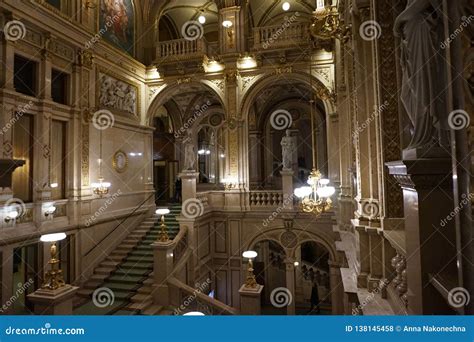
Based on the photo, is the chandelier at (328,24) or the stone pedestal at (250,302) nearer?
the chandelier at (328,24)

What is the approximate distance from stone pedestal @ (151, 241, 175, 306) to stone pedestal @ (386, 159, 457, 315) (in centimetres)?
726

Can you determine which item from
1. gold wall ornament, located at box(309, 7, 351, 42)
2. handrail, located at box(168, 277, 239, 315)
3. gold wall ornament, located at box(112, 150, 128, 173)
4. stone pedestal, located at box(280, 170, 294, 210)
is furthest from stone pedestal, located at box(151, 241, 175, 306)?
gold wall ornament, located at box(309, 7, 351, 42)

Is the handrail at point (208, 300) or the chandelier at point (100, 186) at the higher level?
the chandelier at point (100, 186)

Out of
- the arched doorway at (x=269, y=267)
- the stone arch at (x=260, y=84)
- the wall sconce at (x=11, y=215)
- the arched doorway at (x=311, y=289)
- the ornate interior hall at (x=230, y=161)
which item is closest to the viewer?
the ornate interior hall at (x=230, y=161)

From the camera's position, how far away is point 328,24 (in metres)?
5.81

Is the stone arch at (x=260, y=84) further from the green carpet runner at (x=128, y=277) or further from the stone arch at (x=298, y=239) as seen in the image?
the green carpet runner at (x=128, y=277)

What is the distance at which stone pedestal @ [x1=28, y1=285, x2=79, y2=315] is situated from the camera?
5199 mm

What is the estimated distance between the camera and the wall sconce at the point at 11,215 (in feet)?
25.3

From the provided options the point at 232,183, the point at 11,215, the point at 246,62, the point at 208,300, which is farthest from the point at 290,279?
the point at 11,215

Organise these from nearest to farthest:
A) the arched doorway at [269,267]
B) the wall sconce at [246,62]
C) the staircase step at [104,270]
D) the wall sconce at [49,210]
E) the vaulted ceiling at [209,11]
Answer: the wall sconce at [49,210] → the staircase step at [104,270] → the wall sconce at [246,62] → the vaulted ceiling at [209,11] → the arched doorway at [269,267]

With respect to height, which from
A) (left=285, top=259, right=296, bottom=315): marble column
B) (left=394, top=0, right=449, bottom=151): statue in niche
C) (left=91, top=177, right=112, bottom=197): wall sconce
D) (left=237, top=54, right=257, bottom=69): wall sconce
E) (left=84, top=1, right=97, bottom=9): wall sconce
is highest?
(left=84, top=1, right=97, bottom=9): wall sconce

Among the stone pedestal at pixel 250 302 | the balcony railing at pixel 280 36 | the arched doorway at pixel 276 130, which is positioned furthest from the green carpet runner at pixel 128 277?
the balcony railing at pixel 280 36

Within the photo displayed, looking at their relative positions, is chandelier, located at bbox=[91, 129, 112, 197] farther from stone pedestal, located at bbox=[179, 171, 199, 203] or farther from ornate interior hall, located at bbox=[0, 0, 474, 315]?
stone pedestal, located at bbox=[179, 171, 199, 203]

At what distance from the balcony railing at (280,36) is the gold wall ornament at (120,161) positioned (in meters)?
6.91
